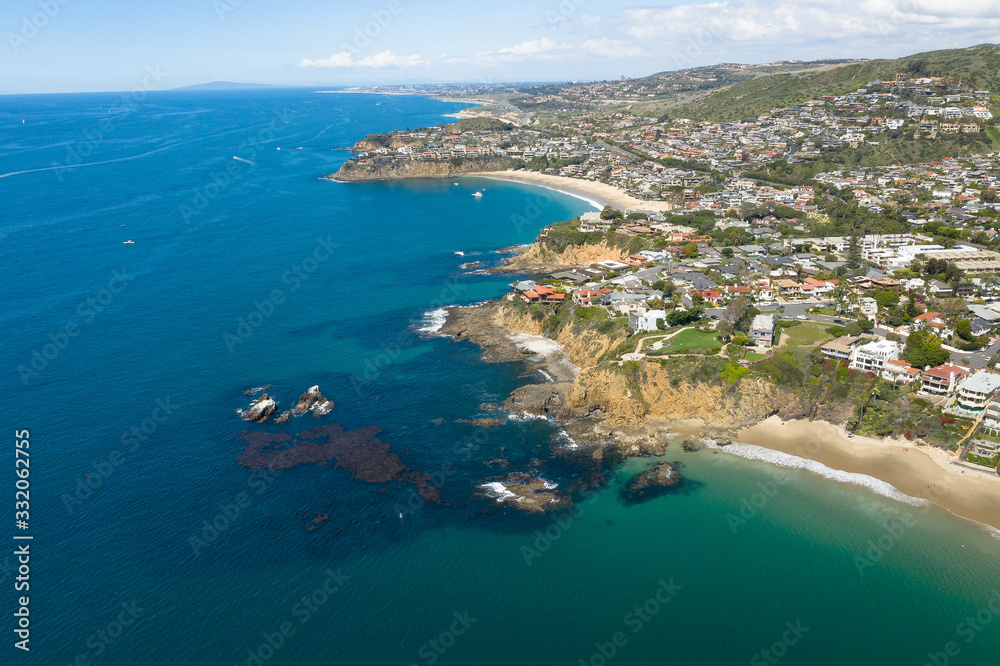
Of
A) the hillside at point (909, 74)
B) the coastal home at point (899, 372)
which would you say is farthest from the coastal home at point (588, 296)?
the hillside at point (909, 74)

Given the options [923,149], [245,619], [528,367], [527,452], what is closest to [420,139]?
[923,149]

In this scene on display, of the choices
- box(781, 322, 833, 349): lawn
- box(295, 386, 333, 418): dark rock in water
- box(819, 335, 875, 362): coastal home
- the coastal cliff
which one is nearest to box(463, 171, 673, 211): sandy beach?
the coastal cliff

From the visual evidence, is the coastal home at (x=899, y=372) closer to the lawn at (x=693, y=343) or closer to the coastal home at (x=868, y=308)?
the coastal home at (x=868, y=308)

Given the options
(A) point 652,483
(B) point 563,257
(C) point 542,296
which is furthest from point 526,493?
(B) point 563,257

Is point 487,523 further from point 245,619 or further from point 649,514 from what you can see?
point 245,619

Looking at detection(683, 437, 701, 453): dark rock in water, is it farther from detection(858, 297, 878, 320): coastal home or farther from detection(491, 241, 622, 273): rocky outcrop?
detection(491, 241, 622, 273): rocky outcrop

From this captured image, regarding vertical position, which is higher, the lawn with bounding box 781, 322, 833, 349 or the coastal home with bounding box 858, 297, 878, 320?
the coastal home with bounding box 858, 297, 878, 320
